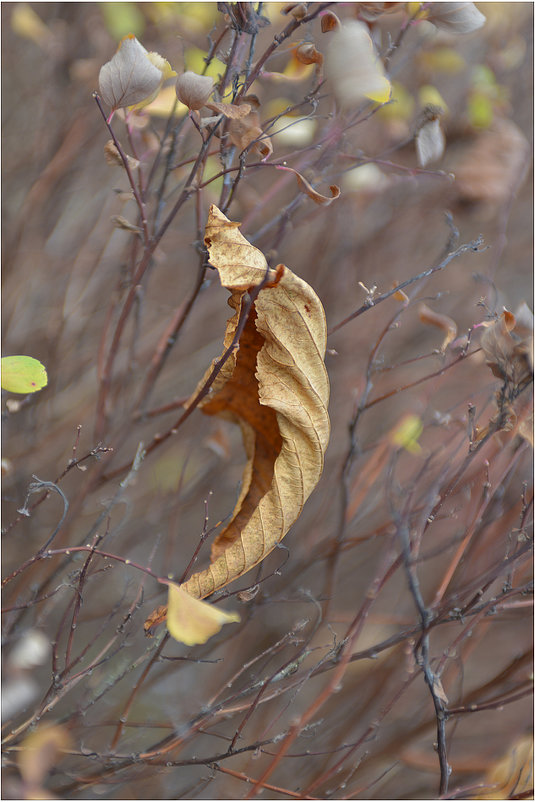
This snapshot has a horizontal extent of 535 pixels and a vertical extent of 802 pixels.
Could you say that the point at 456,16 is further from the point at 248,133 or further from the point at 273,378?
the point at 273,378

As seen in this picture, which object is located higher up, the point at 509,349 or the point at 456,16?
the point at 456,16

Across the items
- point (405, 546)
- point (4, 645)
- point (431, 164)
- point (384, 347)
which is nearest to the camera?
point (405, 546)

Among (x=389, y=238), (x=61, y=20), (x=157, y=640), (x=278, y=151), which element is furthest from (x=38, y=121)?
(x=157, y=640)

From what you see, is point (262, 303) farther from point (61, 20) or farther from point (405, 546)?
point (61, 20)

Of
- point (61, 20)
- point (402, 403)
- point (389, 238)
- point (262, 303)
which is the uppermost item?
point (61, 20)

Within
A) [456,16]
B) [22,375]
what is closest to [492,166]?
[456,16]

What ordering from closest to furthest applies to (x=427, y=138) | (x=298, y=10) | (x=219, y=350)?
(x=298, y=10) < (x=427, y=138) < (x=219, y=350)

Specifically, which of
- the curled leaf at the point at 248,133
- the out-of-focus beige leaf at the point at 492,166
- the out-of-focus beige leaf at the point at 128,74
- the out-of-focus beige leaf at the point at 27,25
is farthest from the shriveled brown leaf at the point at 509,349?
the out-of-focus beige leaf at the point at 27,25

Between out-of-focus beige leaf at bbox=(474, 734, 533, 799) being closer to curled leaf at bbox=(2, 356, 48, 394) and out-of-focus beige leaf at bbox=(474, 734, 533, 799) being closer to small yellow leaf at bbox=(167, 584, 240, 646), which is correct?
small yellow leaf at bbox=(167, 584, 240, 646)
